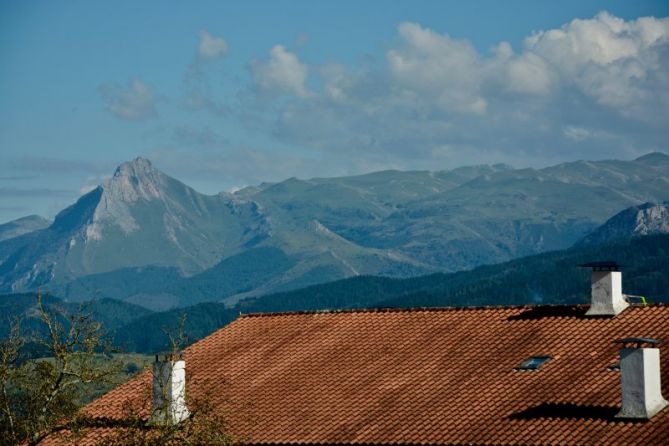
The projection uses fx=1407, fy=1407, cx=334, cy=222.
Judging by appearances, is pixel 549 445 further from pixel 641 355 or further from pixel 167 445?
pixel 167 445

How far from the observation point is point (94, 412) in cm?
4688

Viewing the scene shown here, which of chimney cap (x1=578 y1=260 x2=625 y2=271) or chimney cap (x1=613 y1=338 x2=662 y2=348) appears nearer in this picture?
chimney cap (x1=613 y1=338 x2=662 y2=348)

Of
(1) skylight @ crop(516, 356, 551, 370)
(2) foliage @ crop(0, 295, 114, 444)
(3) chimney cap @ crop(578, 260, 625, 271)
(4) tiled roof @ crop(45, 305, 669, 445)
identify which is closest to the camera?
(4) tiled roof @ crop(45, 305, 669, 445)

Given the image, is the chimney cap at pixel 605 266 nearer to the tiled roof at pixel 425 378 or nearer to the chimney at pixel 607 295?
the chimney at pixel 607 295

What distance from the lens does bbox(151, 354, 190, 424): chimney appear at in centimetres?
3862

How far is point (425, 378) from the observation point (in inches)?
1721

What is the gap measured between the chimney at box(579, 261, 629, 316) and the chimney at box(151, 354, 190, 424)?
13125mm

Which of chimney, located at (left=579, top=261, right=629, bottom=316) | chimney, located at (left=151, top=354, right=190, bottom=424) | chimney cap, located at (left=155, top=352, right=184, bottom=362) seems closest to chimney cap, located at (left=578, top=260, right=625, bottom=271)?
chimney, located at (left=579, top=261, right=629, bottom=316)

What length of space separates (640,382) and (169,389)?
47.8ft

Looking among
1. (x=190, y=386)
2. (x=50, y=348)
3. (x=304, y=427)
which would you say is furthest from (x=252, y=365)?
(x=50, y=348)

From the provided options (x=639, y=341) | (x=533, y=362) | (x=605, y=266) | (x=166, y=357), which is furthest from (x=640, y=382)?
Answer: (x=166, y=357)

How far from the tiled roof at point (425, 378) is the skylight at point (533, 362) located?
0.73 ft

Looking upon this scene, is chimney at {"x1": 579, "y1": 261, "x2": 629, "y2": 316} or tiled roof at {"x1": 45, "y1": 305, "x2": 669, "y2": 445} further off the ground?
chimney at {"x1": 579, "y1": 261, "x2": 629, "y2": 316}

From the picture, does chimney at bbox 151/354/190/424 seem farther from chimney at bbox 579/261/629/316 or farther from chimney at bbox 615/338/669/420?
chimney at bbox 579/261/629/316
